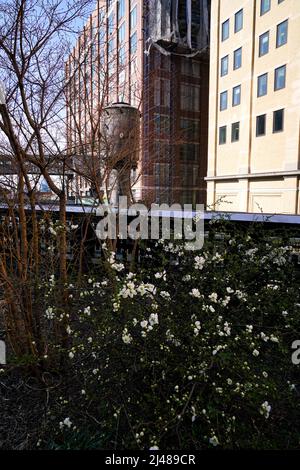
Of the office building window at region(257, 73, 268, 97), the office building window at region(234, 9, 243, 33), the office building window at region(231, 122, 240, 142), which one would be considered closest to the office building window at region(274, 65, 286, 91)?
the office building window at region(257, 73, 268, 97)

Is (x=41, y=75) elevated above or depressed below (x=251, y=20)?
below

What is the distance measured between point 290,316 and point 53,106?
251 cm

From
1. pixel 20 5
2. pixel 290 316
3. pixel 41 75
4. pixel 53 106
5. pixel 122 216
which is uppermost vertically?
pixel 20 5

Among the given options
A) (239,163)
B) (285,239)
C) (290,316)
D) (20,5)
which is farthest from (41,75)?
(239,163)

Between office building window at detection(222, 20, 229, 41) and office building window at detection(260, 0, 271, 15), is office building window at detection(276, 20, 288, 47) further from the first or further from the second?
office building window at detection(222, 20, 229, 41)

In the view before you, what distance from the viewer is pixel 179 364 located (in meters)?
1.87

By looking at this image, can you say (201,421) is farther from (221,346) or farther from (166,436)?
(221,346)

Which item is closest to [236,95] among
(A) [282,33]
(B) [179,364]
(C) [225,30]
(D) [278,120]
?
(A) [282,33]

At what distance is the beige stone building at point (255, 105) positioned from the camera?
16609mm

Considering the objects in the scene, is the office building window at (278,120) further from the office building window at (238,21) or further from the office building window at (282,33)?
the office building window at (238,21)

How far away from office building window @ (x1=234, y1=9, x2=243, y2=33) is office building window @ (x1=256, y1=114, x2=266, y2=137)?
19.8 feet

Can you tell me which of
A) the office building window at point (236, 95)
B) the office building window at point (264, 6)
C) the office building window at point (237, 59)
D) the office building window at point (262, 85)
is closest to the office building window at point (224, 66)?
the office building window at point (237, 59)

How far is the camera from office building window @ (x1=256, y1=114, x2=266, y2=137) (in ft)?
60.2

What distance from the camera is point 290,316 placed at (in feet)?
7.64
